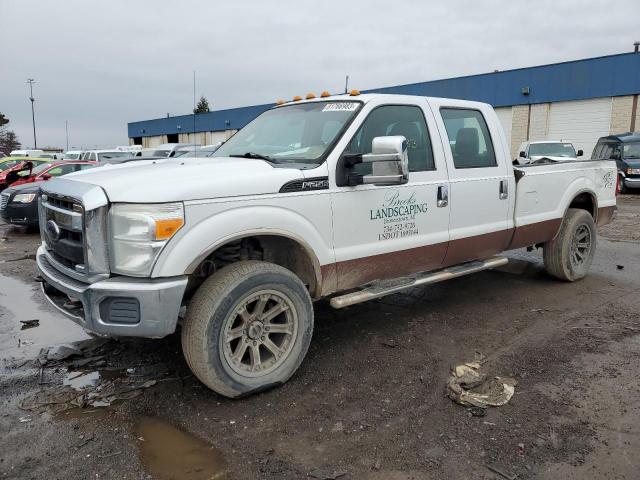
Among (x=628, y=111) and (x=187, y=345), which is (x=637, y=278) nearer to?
(x=187, y=345)

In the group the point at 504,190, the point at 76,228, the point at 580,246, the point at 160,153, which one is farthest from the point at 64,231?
the point at 160,153

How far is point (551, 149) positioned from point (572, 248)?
1248 centimetres

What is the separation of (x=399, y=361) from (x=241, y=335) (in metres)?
1.33

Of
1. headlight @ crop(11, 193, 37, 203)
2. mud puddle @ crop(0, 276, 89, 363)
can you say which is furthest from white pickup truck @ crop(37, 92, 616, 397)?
headlight @ crop(11, 193, 37, 203)

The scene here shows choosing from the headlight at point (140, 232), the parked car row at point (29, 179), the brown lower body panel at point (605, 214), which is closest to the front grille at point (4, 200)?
the parked car row at point (29, 179)

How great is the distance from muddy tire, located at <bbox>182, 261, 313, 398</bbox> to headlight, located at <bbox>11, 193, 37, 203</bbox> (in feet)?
28.4

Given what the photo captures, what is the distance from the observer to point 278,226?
11.2 ft

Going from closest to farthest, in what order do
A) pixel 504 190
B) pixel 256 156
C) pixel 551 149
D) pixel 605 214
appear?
pixel 256 156
pixel 504 190
pixel 605 214
pixel 551 149

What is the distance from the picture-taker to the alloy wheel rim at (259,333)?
3318mm

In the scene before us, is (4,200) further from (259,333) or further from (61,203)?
(259,333)

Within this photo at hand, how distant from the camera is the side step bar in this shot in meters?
3.84

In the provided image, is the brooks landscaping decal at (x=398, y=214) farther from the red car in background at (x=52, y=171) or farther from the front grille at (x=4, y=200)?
the red car in background at (x=52, y=171)

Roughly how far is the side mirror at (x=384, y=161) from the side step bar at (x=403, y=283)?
0.85 m

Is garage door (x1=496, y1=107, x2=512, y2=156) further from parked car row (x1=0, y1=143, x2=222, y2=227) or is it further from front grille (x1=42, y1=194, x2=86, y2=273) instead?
front grille (x1=42, y1=194, x2=86, y2=273)
